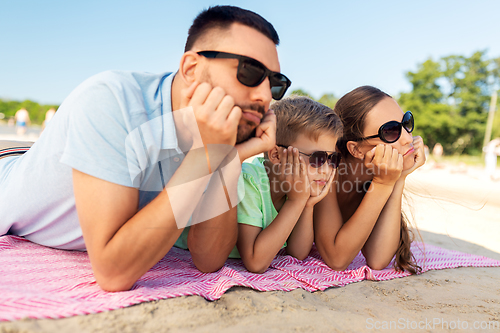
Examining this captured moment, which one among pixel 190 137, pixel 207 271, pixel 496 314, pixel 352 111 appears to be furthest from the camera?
pixel 352 111

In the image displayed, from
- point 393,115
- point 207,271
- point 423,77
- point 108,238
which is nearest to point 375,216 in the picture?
point 393,115

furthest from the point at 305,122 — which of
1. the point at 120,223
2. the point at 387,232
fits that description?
the point at 120,223

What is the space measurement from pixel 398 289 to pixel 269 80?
1931 millimetres

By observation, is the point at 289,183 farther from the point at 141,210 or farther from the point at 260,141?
the point at 141,210

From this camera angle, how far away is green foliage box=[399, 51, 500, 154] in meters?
44.4

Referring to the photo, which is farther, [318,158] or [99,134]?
[318,158]

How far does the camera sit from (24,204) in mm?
2143

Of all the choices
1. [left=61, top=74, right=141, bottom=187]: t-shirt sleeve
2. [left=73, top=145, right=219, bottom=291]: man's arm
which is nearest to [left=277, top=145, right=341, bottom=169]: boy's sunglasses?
[left=73, top=145, right=219, bottom=291]: man's arm

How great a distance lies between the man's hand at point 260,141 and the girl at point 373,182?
1.12m

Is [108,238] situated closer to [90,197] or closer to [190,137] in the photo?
[90,197]

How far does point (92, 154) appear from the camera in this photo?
1.63 meters

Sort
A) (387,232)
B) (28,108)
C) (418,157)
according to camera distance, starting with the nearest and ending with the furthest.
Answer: (387,232)
(418,157)
(28,108)

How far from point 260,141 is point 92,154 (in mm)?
966

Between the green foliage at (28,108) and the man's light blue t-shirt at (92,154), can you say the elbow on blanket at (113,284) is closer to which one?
the man's light blue t-shirt at (92,154)
